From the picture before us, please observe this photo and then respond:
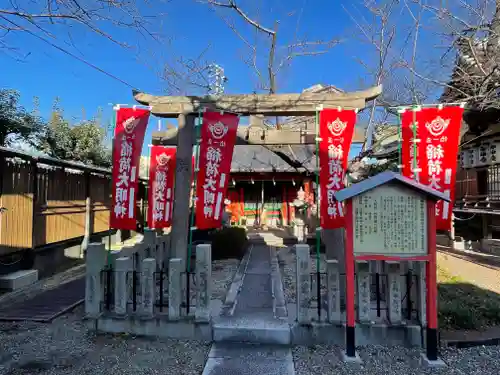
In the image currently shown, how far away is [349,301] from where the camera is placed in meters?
4.27

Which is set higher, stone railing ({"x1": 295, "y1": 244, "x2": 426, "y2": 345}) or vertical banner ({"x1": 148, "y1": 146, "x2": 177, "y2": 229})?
vertical banner ({"x1": 148, "y1": 146, "x2": 177, "y2": 229})

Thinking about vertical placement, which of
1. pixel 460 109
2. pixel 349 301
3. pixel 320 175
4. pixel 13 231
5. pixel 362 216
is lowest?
pixel 349 301

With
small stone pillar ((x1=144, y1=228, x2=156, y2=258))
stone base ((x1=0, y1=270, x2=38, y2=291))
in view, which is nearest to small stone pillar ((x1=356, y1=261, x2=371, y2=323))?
small stone pillar ((x1=144, y1=228, x2=156, y2=258))

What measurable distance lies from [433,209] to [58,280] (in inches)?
335

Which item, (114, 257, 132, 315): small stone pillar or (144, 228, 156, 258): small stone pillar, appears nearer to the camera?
(114, 257, 132, 315): small stone pillar

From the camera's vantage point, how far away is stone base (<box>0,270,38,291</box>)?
722 centimetres

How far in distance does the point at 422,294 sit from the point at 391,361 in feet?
3.30

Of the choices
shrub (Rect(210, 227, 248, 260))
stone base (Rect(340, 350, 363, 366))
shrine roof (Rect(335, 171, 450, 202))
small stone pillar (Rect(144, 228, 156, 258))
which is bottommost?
stone base (Rect(340, 350, 363, 366))

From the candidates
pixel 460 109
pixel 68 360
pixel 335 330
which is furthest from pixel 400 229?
pixel 68 360

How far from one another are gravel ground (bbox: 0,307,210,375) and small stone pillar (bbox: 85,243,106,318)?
346 millimetres

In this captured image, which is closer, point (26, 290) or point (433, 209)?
point (433, 209)

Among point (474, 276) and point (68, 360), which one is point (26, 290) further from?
point (474, 276)

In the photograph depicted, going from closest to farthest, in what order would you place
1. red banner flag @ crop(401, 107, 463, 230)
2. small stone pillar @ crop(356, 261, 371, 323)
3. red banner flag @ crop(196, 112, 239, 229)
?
small stone pillar @ crop(356, 261, 371, 323) < red banner flag @ crop(401, 107, 463, 230) < red banner flag @ crop(196, 112, 239, 229)

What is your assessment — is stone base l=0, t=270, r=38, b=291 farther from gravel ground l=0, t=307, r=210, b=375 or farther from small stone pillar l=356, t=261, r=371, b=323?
small stone pillar l=356, t=261, r=371, b=323
